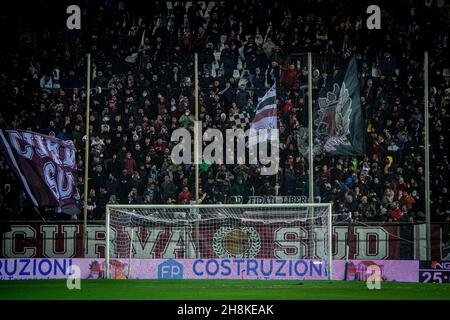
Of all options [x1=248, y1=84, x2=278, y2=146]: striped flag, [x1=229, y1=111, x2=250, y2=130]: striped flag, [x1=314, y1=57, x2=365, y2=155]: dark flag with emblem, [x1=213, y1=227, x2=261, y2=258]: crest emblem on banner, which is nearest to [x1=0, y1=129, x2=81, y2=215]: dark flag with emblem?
[x1=213, y1=227, x2=261, y2=258]: crest emblem on banner

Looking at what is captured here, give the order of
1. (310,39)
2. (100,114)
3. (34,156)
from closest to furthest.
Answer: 1. (34,156)
2. (100,114)
3. (310,39)

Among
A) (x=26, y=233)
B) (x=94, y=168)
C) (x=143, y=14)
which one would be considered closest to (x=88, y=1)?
(x=143, y=14)

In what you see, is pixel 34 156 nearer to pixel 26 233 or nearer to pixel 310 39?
pixel 26 233

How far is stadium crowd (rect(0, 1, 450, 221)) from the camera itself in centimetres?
2472

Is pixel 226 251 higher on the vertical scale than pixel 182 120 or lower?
lower

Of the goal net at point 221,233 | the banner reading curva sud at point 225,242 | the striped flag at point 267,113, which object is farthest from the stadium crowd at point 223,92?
the striped flag at point 267,113

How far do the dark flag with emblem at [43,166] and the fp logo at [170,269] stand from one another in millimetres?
2794

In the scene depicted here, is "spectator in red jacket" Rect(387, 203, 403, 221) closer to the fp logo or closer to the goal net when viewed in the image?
the goal net

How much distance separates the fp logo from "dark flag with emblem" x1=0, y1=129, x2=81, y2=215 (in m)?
2.79

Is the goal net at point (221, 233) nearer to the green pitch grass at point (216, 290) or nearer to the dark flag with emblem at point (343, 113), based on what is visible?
the dark flag with emblem at point (343, 113)

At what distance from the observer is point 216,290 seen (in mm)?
17859

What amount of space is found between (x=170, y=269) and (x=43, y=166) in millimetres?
4072

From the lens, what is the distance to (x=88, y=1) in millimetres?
31219

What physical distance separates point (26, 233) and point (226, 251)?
17.5 ft
